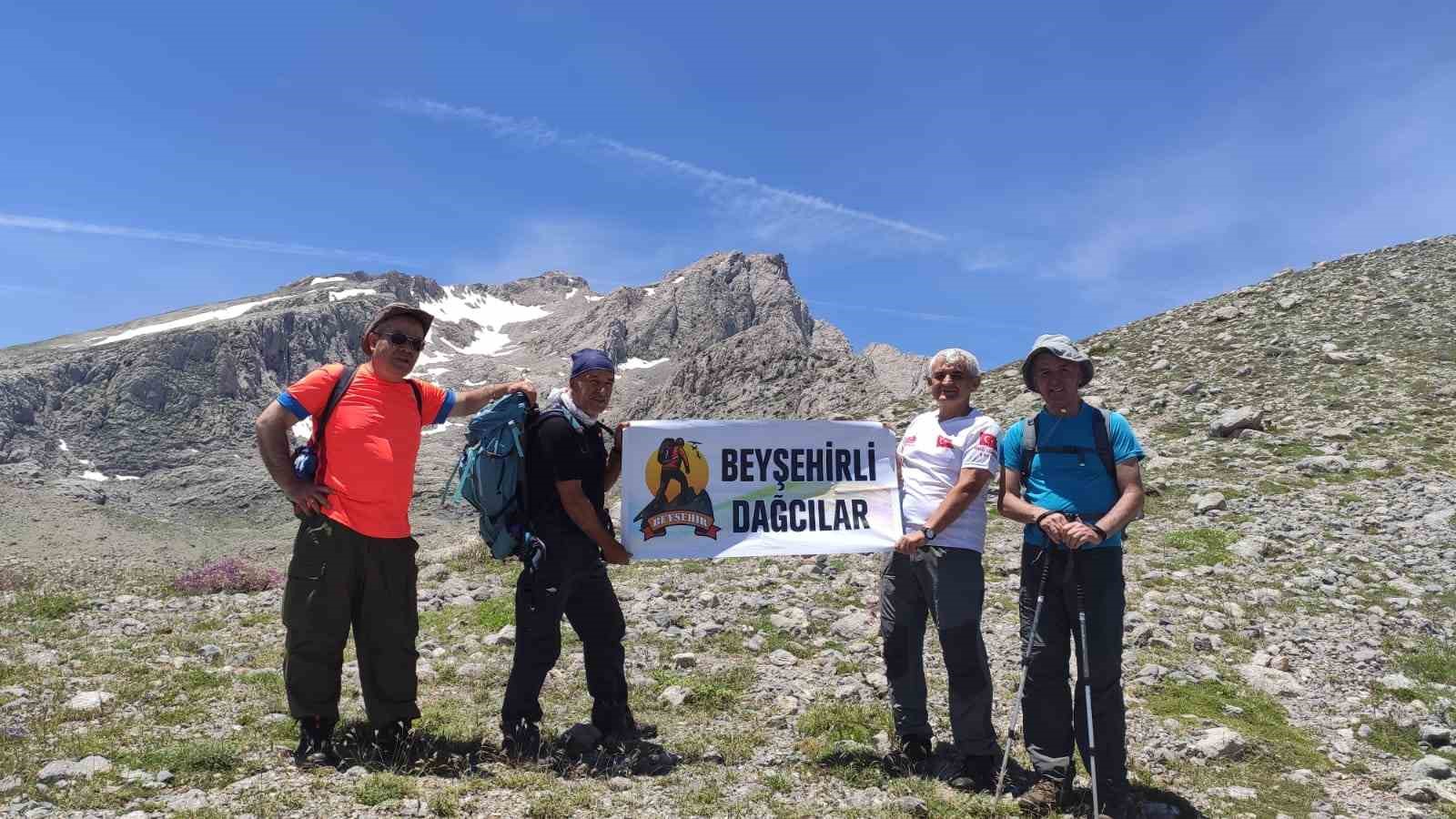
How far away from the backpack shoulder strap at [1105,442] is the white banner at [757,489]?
185cm

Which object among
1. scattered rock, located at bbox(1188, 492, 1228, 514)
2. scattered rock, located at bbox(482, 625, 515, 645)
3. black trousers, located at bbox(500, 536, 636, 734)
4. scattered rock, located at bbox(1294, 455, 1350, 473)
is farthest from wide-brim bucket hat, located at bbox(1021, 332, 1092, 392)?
scattered rock, located at bbox(1294, 455, 1350, 473)

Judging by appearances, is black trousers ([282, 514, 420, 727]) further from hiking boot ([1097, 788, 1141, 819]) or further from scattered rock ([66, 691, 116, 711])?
hiking boot ([1097, 788, 1141, 819])

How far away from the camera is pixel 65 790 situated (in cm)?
570

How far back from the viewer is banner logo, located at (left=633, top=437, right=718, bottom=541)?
7.18 meters

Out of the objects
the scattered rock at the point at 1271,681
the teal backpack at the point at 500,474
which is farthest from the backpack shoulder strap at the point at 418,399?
the scattered rock at the point at 1271,681

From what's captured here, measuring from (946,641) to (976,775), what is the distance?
1.00 m

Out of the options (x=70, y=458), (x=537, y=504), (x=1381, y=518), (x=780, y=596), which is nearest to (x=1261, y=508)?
(x=1381, y=518)

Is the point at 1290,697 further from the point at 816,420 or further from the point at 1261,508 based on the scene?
the point at 1261,508

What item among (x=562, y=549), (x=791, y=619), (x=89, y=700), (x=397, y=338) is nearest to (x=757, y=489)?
(x=562, y=549)

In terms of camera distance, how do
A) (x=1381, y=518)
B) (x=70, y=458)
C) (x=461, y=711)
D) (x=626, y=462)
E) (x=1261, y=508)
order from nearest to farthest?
(x=626, y=462) → (x=461, y=711) → (x=1381, y=518) → (x=1261, y=508) → (x=70, y=458)

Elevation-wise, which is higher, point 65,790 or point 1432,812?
point 65,790

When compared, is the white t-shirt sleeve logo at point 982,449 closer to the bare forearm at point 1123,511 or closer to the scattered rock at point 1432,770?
the bare forearm at point 1123,511

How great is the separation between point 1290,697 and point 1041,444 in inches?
186

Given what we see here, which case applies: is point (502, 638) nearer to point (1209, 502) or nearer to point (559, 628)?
point (559, 628)
